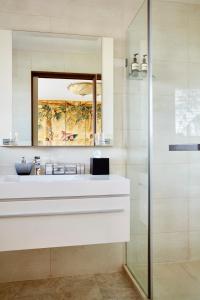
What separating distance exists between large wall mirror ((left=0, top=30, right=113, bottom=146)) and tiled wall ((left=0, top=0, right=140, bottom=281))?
7 cm

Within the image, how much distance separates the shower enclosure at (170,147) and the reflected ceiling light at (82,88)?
505 millimetres

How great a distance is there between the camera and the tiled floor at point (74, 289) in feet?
6.76

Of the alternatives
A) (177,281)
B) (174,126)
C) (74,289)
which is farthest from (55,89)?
(177,281)

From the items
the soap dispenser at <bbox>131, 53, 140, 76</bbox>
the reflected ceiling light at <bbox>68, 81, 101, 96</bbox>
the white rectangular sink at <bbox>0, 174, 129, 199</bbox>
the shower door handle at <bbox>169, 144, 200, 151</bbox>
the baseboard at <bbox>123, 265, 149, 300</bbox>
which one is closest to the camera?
the white rectangular sink at <bbox>0, 174, 129, 199</bbox>

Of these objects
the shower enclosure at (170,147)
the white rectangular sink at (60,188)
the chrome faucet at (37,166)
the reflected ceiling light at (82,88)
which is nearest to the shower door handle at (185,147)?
the shower enclosure at (170,147)

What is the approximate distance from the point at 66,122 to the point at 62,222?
87cm

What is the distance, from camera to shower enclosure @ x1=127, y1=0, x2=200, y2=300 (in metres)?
1.91

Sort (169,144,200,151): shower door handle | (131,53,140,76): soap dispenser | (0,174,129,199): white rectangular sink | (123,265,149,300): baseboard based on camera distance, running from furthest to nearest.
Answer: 1. (131,53,140,76): soap dispenser
2. (123,265,149,300): baseboard
3. (169,144,200,151): shower door handle
4. (0,174,129,199): white rectangular sink

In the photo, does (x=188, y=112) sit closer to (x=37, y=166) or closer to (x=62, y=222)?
(x=62, y=222)

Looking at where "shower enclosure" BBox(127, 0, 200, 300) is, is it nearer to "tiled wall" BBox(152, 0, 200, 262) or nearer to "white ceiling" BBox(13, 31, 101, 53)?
"tiled wall" BBox(152, 0, 200, 262)

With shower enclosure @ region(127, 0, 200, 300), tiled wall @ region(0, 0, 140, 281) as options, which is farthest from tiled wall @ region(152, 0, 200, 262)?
tiled wall @ region(0, 0, 140, 281)

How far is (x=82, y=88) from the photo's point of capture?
2.40m

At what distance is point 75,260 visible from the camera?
2.41 meters

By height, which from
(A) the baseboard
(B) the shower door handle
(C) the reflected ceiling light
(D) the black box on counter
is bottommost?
(A) the baseboard
